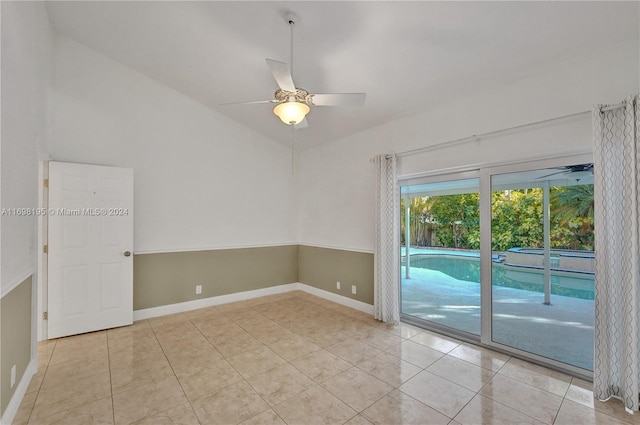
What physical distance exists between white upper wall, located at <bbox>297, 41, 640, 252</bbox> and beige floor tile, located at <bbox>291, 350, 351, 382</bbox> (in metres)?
1.77

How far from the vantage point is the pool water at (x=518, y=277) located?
2.69 m

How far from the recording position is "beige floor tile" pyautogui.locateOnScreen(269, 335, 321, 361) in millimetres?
2992

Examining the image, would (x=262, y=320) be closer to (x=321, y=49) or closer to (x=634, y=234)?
(x=321, y=49)

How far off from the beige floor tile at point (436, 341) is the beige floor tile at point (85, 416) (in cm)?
291

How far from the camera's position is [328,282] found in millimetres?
4941

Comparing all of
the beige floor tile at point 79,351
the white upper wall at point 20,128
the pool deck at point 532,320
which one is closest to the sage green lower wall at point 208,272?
the beige floor tile at point 79,351

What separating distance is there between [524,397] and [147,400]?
9.68 feet

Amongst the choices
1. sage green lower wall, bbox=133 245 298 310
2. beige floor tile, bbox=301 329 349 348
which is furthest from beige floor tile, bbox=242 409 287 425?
sage green lower wall, bbox=133 245 298 310

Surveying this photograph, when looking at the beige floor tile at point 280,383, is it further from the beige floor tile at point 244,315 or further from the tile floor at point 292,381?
the beige floor tile at point 244,315

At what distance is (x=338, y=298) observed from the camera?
187 inches

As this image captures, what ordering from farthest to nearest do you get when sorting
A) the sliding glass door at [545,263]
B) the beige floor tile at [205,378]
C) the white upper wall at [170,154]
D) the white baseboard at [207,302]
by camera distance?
the white baseboard at [207,302] < the white upper wall at [170,154] < the sliding glass door at [545,263] < the beige floor tile at [205,378]

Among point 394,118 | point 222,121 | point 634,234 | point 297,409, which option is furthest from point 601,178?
point 222,121

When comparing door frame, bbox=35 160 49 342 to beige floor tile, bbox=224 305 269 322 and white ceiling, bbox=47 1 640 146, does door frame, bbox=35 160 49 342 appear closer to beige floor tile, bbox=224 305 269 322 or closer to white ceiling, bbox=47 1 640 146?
white ceiling, bbox=47 1 640 146

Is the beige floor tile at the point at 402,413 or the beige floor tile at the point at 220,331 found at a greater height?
the beige floor tile at the point at 402,413
